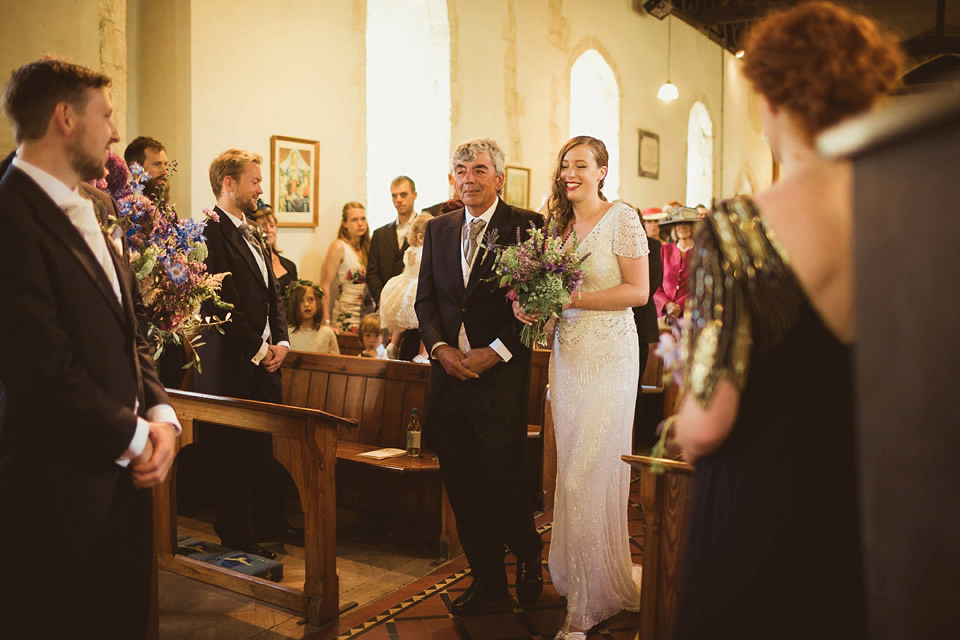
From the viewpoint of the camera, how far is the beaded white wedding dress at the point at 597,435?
3314 millimetres

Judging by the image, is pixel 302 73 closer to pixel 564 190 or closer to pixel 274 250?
pixel 274 250

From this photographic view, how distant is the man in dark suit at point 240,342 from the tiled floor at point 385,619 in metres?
0.51

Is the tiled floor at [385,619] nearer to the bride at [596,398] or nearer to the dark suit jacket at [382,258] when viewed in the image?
the bride at [596,398]

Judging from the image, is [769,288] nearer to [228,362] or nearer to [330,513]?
[330,513]

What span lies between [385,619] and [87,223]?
2175 mm

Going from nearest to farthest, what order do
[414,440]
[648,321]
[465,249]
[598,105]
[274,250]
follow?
[465,249], [414,440], [648,321], [274,250], [598,105]

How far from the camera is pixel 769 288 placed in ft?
4.46

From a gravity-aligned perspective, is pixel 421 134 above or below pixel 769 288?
above

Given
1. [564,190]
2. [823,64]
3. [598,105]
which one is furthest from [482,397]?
[598,105]

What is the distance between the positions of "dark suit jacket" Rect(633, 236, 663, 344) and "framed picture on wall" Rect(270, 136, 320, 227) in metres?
3.78

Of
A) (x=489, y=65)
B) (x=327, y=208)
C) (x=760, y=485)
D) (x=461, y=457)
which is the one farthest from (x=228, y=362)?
(x=489, y=65)

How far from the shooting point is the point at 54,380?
185 centimetres

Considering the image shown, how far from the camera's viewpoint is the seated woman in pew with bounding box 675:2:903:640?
135 cm

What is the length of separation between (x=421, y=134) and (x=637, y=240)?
7269 millimetres
